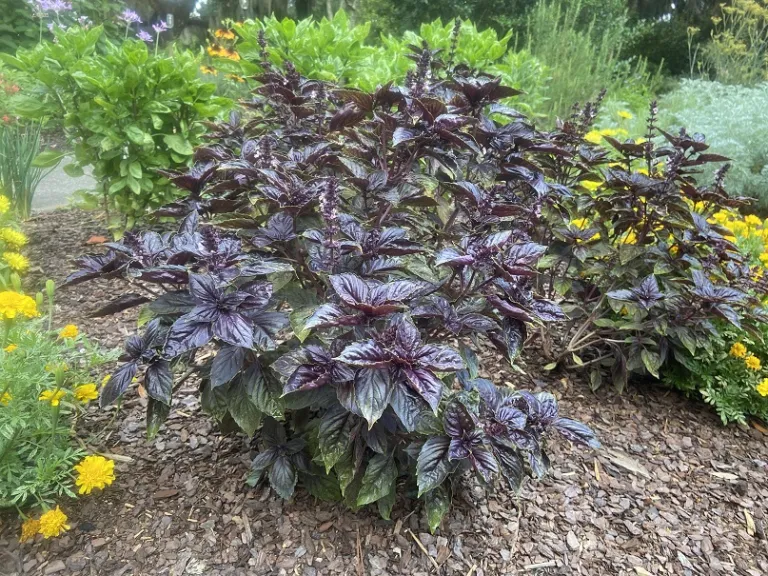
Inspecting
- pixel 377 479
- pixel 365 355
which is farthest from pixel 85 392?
pixel 365 355

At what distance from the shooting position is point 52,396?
1.70 m

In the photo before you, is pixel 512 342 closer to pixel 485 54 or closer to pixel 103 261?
pixel 103 261

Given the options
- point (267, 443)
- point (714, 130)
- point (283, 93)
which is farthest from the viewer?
point (714, 130)

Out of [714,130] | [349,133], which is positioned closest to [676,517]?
[349,133]

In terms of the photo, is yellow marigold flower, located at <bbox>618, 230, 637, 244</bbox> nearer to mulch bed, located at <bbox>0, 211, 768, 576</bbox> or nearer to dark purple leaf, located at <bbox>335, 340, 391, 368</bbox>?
mulch bed, located at <bbox>0, 211, 768, 576</bbox>

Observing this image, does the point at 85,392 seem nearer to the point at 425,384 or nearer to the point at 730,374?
the point at 425,384

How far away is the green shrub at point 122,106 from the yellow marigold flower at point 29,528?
1847 mm

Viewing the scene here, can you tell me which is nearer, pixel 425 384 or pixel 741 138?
pixel 425 384

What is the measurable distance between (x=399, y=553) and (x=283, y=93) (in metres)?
1.59

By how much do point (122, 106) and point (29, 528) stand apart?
7.43 ft

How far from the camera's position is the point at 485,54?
15.0 feet

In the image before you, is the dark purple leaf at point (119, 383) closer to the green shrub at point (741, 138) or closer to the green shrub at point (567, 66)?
the green shrub at point (741, 138)

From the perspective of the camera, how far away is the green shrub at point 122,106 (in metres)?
2.94

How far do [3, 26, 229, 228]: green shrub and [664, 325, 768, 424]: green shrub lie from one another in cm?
286
